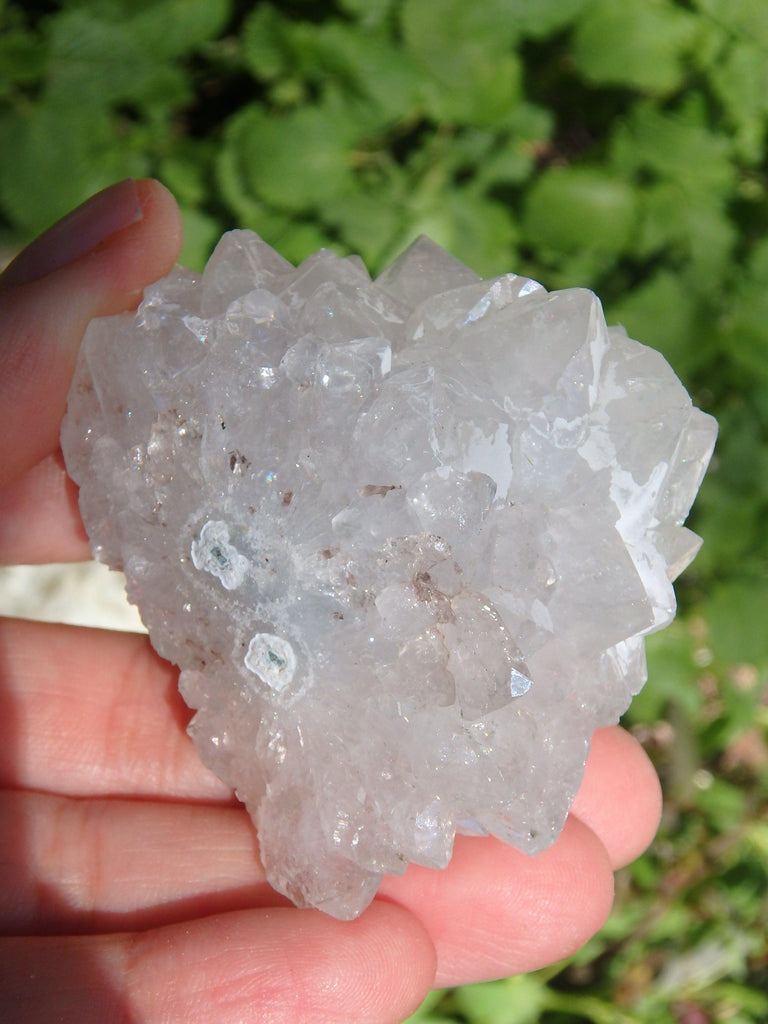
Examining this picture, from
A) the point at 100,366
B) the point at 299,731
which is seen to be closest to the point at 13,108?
the point at 100,366

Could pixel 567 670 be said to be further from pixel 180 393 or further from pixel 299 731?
pixel 180 393

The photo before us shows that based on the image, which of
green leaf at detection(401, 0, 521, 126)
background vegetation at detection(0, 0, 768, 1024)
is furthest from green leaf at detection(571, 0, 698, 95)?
green leaf at detection(401, 0, 521, 126)

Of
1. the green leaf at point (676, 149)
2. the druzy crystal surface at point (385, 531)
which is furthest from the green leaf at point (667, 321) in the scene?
the druzy crystal surface at point (385, 531)

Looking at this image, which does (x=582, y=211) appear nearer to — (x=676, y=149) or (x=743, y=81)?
(x=676, y=149)

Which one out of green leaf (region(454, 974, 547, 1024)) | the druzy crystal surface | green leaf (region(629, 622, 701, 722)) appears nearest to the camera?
the druzy crystal surface

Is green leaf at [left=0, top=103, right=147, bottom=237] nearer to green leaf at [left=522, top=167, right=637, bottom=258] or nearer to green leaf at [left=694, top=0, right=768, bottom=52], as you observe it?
green leaf at [left=522, top=167, right=637, bottom=258]

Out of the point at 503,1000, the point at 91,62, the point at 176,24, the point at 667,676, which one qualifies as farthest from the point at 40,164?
the point at 503,1000

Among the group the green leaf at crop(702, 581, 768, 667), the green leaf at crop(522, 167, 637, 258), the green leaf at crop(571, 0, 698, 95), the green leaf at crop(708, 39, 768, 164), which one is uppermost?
the green leaf at crop(571, 0, 698, 95)
